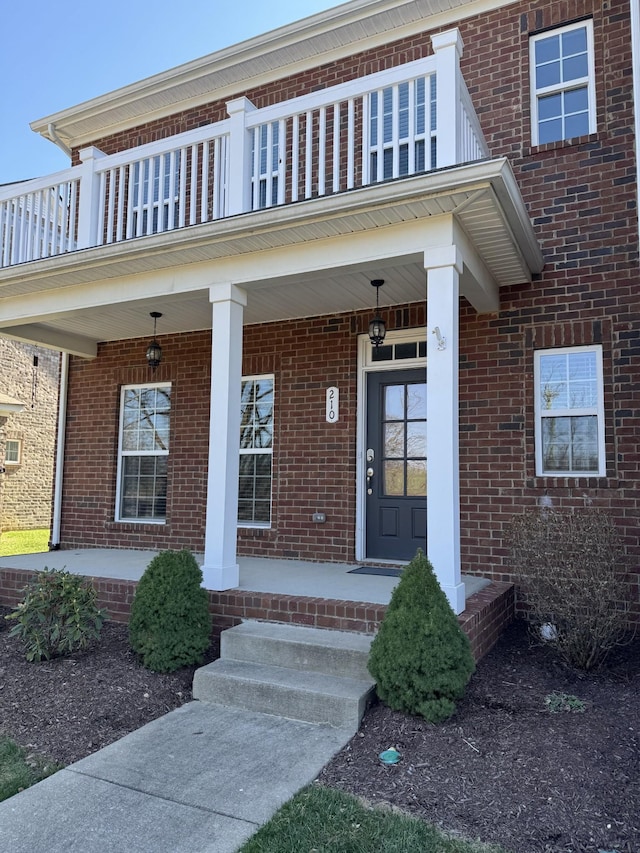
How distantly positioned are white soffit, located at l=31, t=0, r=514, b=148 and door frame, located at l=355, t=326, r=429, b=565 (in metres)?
3.51

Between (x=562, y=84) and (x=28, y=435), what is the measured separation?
15467 mm

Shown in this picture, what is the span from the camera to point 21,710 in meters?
4.17

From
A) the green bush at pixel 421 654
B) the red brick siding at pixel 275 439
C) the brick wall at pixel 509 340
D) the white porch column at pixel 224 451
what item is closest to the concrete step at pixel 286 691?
the green bush at pixel 421 654

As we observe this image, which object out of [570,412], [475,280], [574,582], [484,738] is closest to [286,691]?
[484,738]

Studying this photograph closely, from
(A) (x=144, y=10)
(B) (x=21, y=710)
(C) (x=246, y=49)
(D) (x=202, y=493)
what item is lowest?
(B) (x=21, y=710)

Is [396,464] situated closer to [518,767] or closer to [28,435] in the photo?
[518,767]

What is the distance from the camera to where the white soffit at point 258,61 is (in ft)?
23.3

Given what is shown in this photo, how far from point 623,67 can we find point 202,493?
6513 mm

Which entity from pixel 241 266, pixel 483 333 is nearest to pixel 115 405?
pixel 241 266

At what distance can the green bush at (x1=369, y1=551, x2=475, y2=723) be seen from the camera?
371 centimetres

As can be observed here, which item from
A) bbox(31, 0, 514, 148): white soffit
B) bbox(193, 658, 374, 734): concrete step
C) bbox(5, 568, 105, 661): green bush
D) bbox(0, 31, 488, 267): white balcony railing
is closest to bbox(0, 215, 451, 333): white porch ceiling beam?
bbox(0, 31, 488, 267): white balcony railing

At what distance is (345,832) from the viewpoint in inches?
109

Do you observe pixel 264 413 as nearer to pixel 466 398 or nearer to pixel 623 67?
pixel 466 398

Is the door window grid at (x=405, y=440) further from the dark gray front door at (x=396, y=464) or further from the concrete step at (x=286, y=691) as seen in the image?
the concrete step at (x=286, y=691)
